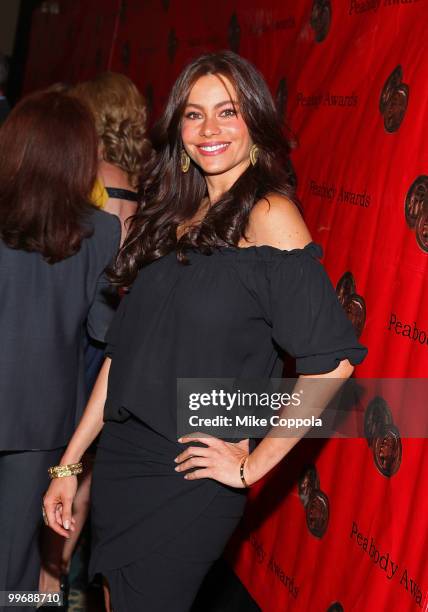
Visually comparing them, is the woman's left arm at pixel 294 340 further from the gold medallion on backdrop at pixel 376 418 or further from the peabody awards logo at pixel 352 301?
the peabody awards logo at pixel 352 301

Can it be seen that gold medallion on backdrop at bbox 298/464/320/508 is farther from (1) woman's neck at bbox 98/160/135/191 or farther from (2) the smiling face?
(1) woman's neck at bbox 98/160/135/191

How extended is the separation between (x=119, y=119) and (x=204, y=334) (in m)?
2.18

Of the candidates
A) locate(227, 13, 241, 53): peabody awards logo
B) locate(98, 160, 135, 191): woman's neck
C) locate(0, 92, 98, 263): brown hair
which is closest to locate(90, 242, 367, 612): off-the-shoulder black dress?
locate(0, 92, 98, 263): brown hair

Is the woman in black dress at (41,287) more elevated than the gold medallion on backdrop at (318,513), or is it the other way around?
the woman in black dress at (41,287)

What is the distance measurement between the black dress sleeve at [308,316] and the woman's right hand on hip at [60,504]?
2.38ft

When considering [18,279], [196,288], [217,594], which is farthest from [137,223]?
[217,594]

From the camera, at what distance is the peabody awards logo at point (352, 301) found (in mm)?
2490

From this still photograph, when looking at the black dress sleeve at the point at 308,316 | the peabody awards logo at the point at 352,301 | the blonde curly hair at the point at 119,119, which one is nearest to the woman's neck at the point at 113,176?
the blonde curly hair at the point at 119,119

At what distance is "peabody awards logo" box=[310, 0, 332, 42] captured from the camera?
2961 millimetres

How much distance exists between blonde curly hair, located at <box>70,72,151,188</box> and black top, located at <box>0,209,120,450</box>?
3.51 ft

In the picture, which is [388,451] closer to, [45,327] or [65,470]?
[65,470]

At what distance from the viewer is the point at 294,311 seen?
1.71 meters

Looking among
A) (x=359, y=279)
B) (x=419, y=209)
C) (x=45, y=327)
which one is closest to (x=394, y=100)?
(x=419, y=209)

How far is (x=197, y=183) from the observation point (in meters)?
2.14
